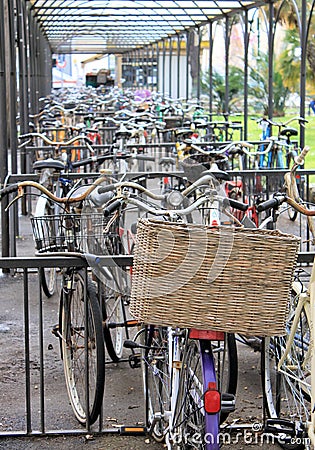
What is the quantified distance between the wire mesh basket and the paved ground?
75cm

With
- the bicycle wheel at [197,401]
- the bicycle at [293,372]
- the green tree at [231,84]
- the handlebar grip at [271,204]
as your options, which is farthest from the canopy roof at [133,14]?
the bicycle wheel at [197,401]

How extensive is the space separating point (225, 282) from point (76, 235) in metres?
1.74

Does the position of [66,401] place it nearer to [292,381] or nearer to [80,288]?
[80,288]

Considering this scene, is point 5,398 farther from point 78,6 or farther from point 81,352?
point 78,6

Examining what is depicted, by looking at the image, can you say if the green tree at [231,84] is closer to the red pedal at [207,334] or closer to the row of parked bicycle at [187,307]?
the row of parked bicycle at [187,307]

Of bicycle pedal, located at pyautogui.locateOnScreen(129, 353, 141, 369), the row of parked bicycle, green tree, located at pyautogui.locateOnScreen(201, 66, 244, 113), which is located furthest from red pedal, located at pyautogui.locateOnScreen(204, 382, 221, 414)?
green tree, located at pyautogui.locateOnScreen(201, 66, 244, 113)

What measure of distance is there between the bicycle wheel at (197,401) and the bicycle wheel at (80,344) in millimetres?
717

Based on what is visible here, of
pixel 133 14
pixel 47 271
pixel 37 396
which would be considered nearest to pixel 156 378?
pixel 37 396

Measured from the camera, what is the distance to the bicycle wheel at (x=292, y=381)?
3725 millimetres

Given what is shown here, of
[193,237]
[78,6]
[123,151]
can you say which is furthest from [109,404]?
[78,6]

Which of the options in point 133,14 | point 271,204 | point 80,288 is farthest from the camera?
point 133,14

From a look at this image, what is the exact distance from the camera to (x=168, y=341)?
3.54 m

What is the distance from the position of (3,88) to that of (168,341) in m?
5.01

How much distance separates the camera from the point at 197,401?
3.14 m
